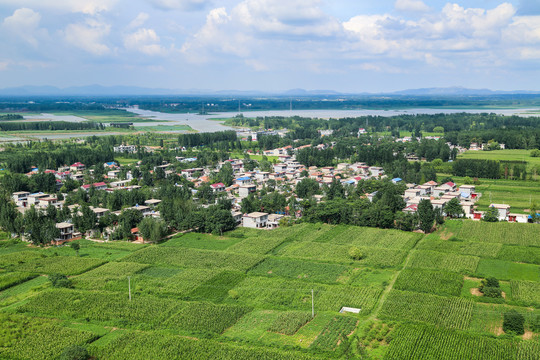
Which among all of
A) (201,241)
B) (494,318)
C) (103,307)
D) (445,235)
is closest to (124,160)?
(201,241)

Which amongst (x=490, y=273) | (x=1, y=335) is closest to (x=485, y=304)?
(x=490, y=273)

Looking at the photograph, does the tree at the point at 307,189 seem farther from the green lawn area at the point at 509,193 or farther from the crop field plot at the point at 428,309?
the crop field plot at the point at 428,309

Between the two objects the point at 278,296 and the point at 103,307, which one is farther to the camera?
the point at 278,296

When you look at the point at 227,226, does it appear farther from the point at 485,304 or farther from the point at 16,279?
the point at 485,304

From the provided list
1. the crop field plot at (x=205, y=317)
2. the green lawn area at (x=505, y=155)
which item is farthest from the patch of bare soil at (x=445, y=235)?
the green lawn area at (x=505, y=155)

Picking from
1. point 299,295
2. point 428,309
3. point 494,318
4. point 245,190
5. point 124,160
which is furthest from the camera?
point 124,160

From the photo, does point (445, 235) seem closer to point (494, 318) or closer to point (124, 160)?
point (494, 318)
